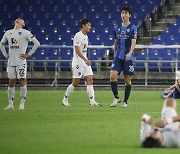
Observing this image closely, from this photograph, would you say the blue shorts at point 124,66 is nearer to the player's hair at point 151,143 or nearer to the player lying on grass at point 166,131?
the player's hair at point 151,143

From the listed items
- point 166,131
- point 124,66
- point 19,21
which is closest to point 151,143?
point 166,131

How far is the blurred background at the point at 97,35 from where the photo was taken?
105 feet

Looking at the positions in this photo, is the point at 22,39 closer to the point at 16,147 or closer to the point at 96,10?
the point at 16,147

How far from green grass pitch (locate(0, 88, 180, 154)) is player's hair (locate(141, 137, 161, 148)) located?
3.3 inches

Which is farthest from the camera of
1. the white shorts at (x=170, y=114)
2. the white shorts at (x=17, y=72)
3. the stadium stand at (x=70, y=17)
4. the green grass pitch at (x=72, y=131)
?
the stadium stand at (x=70, y=17)

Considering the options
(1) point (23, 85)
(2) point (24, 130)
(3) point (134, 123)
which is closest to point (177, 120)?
(2) point (24, 130)

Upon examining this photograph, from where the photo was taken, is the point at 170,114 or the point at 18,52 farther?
the point at 18,52

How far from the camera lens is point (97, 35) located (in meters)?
36.8

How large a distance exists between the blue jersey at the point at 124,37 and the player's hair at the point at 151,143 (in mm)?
9516

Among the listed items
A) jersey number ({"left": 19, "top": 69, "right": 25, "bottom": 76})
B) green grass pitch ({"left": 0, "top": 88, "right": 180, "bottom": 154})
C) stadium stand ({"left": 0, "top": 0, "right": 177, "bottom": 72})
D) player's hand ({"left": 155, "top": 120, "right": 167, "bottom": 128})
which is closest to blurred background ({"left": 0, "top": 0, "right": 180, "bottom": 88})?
stadium stand ({"left": 0, "top": 0, "right": 177, "bottom": 72})

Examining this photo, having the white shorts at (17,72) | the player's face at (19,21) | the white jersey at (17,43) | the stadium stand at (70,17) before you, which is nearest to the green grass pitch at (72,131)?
the white shorts at (17,72)

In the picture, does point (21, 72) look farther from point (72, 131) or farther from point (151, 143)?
point (151, 143)

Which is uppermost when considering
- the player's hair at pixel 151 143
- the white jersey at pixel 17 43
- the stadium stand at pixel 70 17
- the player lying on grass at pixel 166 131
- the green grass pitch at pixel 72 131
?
the stadium stand at pixel 70 17

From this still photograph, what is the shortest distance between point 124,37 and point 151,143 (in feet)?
32.3
